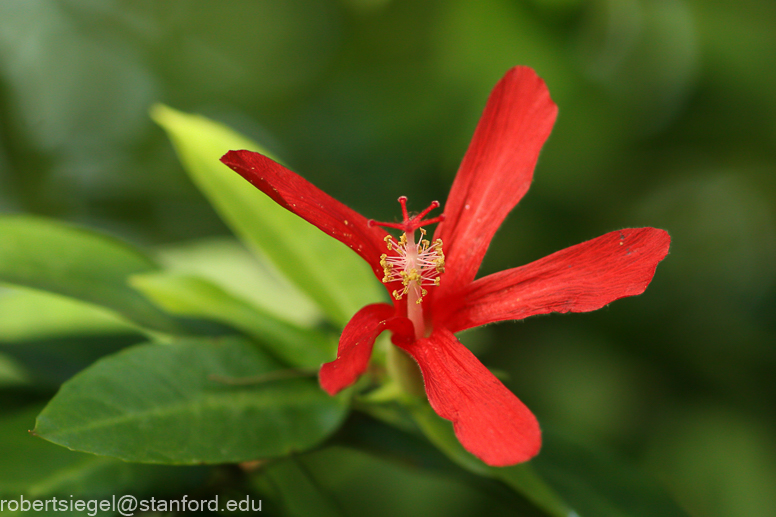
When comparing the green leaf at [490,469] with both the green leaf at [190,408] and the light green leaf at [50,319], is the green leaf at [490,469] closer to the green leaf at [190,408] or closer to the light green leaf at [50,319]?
the green leaf at [190,408]

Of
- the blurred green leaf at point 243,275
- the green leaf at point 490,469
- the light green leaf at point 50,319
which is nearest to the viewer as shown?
the green leaf at point 490,469

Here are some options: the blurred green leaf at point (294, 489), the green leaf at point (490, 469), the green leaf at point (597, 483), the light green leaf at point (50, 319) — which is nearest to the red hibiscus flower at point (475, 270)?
the green leaf at point (490, 469)

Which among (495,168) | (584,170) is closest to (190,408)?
(495,168)

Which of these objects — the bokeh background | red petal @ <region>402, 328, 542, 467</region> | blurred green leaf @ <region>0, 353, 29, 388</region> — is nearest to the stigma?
red petal @ <region>402, 328, 542, 467</region>

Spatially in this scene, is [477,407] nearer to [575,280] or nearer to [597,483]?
[575,280]

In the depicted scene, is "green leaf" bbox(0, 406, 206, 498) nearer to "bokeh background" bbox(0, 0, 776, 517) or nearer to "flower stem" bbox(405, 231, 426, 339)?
"flower stem" bbox(405, 231, 426, 339)
